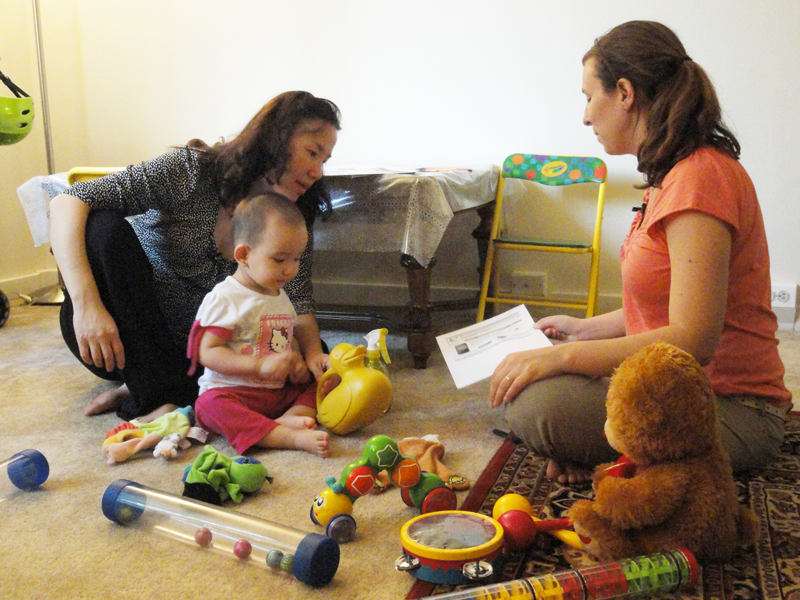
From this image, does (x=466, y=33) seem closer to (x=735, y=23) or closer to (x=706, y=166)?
(x=735, y=23)

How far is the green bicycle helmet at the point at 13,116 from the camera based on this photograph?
2.20 m

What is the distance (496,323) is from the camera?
147cm

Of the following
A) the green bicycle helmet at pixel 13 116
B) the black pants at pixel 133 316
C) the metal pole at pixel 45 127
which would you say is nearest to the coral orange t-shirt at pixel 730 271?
the black pants at pixel 133 316

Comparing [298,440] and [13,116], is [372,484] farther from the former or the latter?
[13,116]

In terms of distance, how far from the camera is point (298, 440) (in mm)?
1301

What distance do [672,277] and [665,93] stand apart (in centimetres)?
28

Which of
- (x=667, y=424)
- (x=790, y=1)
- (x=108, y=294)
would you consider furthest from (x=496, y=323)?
(x=790, y=1)

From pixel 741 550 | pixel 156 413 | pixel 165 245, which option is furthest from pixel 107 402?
pixel 741 550

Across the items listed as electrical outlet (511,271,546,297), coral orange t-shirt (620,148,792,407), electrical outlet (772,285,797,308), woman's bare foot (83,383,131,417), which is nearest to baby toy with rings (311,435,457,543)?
coral orange t-shirt (620,148,792,407)

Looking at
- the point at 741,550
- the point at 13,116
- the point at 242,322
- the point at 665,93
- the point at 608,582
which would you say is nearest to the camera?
the point at 608,582

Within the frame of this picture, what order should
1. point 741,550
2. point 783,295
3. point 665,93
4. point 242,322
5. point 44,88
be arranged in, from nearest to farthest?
point 741,550, point 665,93, point 242,322, point 783,295, point 44,88

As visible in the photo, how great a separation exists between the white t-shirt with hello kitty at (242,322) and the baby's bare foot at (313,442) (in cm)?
16

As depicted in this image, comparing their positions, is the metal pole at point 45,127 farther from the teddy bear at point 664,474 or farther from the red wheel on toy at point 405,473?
the teddy bear at point 664,474

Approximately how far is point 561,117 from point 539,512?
70.2 inches
